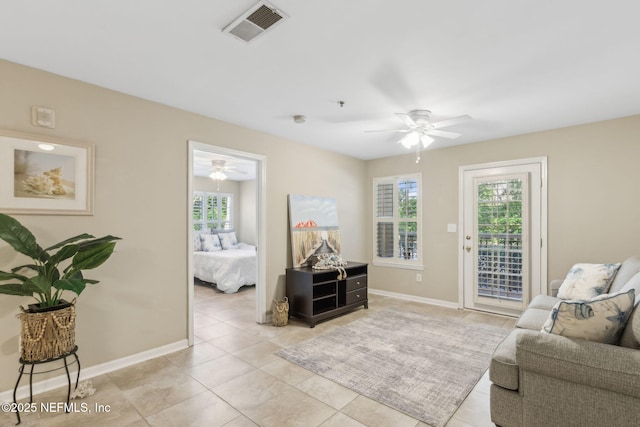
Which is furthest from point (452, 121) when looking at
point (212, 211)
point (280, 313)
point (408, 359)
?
point (212, 211)

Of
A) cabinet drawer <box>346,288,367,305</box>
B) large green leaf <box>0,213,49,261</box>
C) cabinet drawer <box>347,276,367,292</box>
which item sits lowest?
cabinet drawer <box>346,288,367,305</box>

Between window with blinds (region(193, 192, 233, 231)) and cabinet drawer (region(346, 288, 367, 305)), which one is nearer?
cabinet drawer (region(346, 288, 367, 305))

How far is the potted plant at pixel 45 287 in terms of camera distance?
2.06 meters

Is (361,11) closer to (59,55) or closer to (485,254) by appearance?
(59,55)

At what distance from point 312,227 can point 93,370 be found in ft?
9.69

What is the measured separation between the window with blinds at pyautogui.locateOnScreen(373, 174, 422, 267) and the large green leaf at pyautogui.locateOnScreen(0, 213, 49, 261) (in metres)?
4.66

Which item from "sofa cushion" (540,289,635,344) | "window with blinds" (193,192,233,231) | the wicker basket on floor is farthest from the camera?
"window with blinds" (193,192,233,231)

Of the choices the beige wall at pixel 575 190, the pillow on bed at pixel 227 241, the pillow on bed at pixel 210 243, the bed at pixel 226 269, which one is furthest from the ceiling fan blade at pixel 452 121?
the pillow on bed at pixel 227 241

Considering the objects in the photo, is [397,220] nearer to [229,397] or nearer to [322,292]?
[322,292]

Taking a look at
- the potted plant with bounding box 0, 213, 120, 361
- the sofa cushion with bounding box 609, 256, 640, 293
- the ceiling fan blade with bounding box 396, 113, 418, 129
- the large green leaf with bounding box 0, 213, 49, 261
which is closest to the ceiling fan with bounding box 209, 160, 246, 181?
the ceiling fan blade with bounding box 396, 113, 418, 129

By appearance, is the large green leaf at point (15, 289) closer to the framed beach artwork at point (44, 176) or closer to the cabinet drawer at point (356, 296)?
the framed beach artwork at point (44, 176)

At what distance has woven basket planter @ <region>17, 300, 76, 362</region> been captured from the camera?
83.0 inches

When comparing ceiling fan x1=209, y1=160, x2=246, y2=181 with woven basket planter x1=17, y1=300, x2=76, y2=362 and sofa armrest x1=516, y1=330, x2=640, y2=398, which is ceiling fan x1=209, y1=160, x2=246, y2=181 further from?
sofa armrest x1=516, y1=330, x2=640, y2=398

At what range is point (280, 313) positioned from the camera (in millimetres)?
3980
